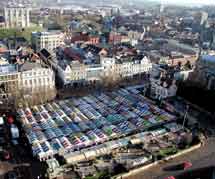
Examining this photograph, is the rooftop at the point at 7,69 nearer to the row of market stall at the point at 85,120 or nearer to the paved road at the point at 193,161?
the row of market stall at the point at 85,120

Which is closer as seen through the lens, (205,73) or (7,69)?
(7,69)

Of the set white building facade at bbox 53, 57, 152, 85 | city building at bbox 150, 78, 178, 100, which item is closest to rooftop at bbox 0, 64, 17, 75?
white building facade at bbox 53, 57, 152, 85

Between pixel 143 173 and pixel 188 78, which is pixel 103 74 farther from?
pixel 143 173

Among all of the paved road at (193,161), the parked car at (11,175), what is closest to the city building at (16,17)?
the parked car at (11,175)

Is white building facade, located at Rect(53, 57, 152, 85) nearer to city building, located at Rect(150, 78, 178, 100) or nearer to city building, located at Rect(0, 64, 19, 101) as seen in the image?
city building, located at Rect(150, 78, 178, 100)

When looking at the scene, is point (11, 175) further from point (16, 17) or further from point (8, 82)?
point (16, 17)

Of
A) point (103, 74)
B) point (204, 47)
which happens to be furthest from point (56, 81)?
point (204, 47)

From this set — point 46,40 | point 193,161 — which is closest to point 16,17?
point 46,40
